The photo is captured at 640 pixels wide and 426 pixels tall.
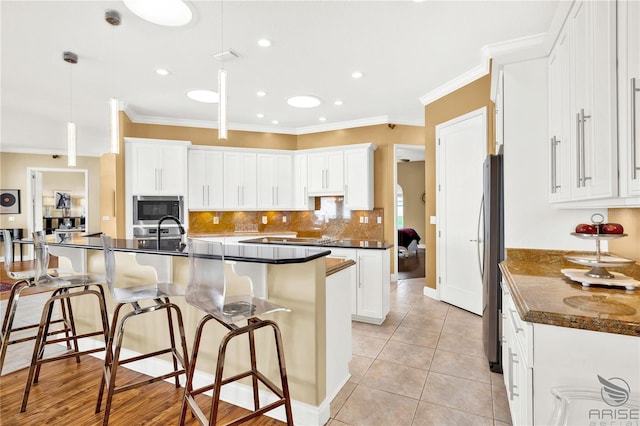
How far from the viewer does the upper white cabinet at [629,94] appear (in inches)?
51.3

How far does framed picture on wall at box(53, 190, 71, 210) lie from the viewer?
9742 millimetres

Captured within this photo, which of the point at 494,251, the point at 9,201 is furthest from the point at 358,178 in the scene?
the point at 9,201

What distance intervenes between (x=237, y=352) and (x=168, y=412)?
20.8 inches

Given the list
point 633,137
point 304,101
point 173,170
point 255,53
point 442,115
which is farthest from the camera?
point 173,170

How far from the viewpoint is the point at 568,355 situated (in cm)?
120

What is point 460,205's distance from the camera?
410 cm

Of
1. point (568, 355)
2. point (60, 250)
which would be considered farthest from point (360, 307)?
point (60, 250)

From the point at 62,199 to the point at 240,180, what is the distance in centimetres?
751

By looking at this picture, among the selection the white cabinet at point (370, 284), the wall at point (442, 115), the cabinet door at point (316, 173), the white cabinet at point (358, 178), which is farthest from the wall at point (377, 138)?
the white cabinet at point (370, 284)

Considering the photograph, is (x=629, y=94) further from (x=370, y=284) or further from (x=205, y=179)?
(x=205, y=179)

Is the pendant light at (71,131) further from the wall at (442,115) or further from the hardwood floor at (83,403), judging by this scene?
the wall at (442,115)

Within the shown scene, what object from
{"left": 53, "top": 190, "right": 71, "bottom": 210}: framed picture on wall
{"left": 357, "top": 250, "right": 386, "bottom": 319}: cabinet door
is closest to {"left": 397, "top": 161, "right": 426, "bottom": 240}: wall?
{"left": 357, "top": 250, "right": 386, "bottom": 319}: cabinet door

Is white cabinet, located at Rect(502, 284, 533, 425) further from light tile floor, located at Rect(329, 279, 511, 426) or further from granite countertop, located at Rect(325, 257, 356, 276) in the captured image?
granite countertop, located at Rect(325, 257, 356, 276)

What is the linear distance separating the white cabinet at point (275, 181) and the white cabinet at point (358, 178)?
114 centimetres
